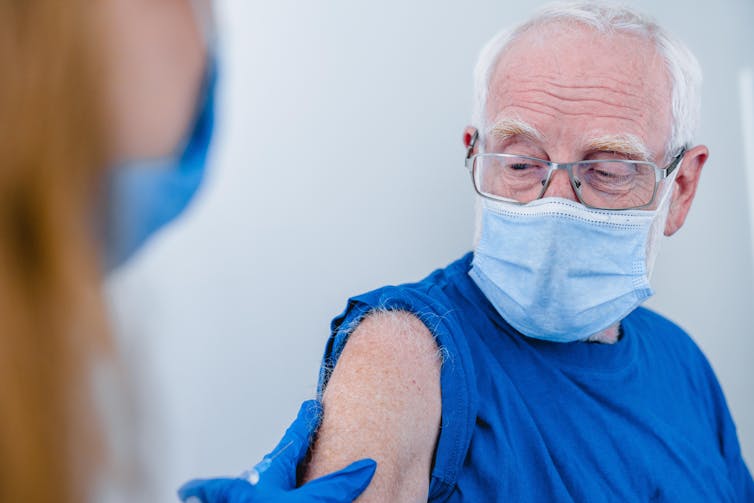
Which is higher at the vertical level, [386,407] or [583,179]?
[583,179]

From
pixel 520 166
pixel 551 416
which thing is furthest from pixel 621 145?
pixel 551 416

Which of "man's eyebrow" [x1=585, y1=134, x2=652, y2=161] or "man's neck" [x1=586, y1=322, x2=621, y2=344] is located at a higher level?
"man's eyebrow" [x1=585, y1=134, x2=652, y2=161]

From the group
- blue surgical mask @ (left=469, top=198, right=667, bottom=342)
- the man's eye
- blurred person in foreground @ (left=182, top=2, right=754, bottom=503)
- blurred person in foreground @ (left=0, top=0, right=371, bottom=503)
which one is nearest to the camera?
blurred person in foreground @ (left=0, top=0, right=371, bottom=503)

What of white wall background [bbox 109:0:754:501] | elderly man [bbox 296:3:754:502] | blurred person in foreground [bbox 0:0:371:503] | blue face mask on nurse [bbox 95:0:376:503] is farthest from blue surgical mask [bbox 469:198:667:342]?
blurred person in foreground [bbox 0:0:371:503]

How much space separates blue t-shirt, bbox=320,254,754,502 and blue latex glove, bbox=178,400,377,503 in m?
0.20

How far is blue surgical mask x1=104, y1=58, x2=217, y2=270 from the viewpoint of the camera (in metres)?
0.43

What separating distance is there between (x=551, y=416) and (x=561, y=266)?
0.97 ft

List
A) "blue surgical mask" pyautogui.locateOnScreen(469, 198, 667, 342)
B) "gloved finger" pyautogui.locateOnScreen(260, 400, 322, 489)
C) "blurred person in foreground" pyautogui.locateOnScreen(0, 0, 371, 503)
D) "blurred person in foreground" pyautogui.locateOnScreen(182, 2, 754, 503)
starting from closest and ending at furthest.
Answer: "blurred person in foreground" pyautogui.locateOnScreen(0, 0, 371, 503), "gloved finger" pyautogui.locateOnScreen(260, 400, 322, 489), "blurred person in foreground" pyautogui.locateOnScreen(182, 2, 754, 503), "blue surgical mask" pyautogui.locateOnScreen(469, 198, 667, 342)

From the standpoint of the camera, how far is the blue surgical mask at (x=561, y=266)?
130 centimetres

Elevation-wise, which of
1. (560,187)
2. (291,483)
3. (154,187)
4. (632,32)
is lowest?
(291,483)

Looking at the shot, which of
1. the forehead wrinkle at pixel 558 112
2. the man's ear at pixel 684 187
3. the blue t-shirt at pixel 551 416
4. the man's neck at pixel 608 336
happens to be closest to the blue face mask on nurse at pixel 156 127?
the blue t-shirt at pixel 551 416

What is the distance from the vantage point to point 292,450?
0.93 metres

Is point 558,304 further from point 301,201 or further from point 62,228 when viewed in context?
point 62,228

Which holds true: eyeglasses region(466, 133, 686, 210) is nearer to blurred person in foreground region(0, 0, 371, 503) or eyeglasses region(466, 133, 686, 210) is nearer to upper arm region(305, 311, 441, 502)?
upper arm region(305, 311, 441, 502)
